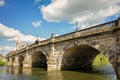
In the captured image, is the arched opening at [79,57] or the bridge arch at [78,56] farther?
the arched opening at [79,57]

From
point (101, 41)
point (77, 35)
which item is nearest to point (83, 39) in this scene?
point (77, 35)

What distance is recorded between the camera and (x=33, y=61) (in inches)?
1753

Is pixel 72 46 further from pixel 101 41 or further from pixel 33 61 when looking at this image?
pixel 33 61

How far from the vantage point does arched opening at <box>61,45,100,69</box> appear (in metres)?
28.5

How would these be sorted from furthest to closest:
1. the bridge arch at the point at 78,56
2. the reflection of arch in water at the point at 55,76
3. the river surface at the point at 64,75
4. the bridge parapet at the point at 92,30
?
the bridge arch at the point at 78,56 → the river surface at the point at 64,75 → the reflection of arch in water at the point at 55,76 → the bridge parapet at the point at 92,30

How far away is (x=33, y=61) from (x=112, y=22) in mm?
29483

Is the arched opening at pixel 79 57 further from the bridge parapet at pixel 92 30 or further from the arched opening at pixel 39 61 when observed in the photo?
the arched opening at pixel 39 61

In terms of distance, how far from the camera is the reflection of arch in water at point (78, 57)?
28425mm

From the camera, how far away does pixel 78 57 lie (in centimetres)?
3178

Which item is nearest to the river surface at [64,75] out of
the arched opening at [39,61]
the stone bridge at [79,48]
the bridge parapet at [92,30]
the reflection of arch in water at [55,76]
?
the reflection of arch in water at [55,76]

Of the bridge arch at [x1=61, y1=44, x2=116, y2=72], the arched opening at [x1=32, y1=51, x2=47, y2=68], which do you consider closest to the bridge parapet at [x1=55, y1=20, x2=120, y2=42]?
the bridge arch at [x1=61, y1=44, x2=116, y2=72]

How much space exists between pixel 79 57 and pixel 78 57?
0.83 feet

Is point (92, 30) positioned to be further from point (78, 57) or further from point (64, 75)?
point (78, 57)

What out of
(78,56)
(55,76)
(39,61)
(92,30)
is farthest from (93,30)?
(39,61)
